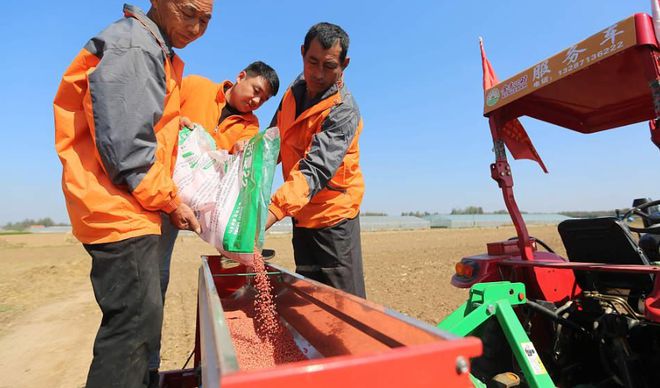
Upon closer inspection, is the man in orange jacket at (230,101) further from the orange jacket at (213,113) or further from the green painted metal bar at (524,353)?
the green painted metal bar at (524,353)

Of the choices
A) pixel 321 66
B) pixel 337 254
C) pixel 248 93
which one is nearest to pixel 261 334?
pixel 337 254

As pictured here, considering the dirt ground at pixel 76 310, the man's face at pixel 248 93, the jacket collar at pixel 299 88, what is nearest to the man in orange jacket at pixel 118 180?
the man's face at pixel 248 93

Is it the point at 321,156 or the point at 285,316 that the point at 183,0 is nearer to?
the point at 321,156

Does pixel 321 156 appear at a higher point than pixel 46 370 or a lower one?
higher

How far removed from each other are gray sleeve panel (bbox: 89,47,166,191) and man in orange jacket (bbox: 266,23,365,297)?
0.96 metres

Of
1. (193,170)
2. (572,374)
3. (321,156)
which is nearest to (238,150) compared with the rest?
(193,170)

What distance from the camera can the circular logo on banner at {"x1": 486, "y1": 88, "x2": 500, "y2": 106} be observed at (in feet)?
10.1

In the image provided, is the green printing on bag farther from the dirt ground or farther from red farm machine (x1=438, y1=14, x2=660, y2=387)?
the dirt ground

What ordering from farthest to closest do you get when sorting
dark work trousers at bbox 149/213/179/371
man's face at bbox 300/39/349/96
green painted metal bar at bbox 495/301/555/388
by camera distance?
1. man's face at bbox 300/39/349/96
2. dark work trousers at bbox 149/213/179/371
3. green painted metal bar at bbox 495/301/555/388

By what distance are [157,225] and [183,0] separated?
1076mm

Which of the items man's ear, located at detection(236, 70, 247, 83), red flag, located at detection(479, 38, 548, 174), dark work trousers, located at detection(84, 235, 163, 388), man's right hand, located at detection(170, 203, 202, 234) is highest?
man's ear, located at detection(236, 70, 247, 83)

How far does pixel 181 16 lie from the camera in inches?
84.6

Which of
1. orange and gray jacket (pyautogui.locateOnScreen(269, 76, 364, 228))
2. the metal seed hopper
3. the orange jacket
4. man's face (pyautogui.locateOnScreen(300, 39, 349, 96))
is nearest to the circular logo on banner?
orange and gray jacket (pyautogui.locateOnScreen(269, 76, 364, 228))

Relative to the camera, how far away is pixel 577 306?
2775mm
